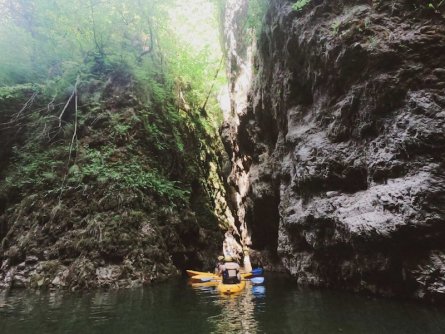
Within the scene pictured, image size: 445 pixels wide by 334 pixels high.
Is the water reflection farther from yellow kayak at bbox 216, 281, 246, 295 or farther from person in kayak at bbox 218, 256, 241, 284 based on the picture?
person in kayak at bbox 218, 256, 241, 284

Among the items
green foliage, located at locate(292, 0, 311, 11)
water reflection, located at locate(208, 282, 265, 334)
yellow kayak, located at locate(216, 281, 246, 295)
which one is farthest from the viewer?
green foliage, located at locate(292, 0, 311, 11)

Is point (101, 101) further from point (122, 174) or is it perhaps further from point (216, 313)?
point (216, 313)

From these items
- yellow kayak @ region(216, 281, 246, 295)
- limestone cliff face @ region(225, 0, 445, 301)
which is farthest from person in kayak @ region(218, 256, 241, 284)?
limestone cliff face @ region(225, 0, 445, 301)

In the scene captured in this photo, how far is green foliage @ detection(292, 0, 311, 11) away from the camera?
352 inches

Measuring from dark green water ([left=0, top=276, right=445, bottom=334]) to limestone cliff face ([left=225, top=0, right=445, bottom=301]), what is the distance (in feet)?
2.74

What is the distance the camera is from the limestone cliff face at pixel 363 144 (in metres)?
5.98

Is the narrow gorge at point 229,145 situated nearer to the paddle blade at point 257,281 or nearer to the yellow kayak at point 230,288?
the paddle blade at point 257,281

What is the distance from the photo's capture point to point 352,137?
802 centimetres

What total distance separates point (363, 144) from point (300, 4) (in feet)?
14.2

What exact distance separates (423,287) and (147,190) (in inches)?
384

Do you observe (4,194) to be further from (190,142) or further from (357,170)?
(357,170)

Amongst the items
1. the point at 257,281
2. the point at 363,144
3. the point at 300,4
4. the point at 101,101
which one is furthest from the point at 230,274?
the point at 101,101

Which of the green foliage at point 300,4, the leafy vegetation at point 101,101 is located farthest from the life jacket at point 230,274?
the green foliage at point 300,4

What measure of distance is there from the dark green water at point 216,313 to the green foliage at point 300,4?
7462 mm
